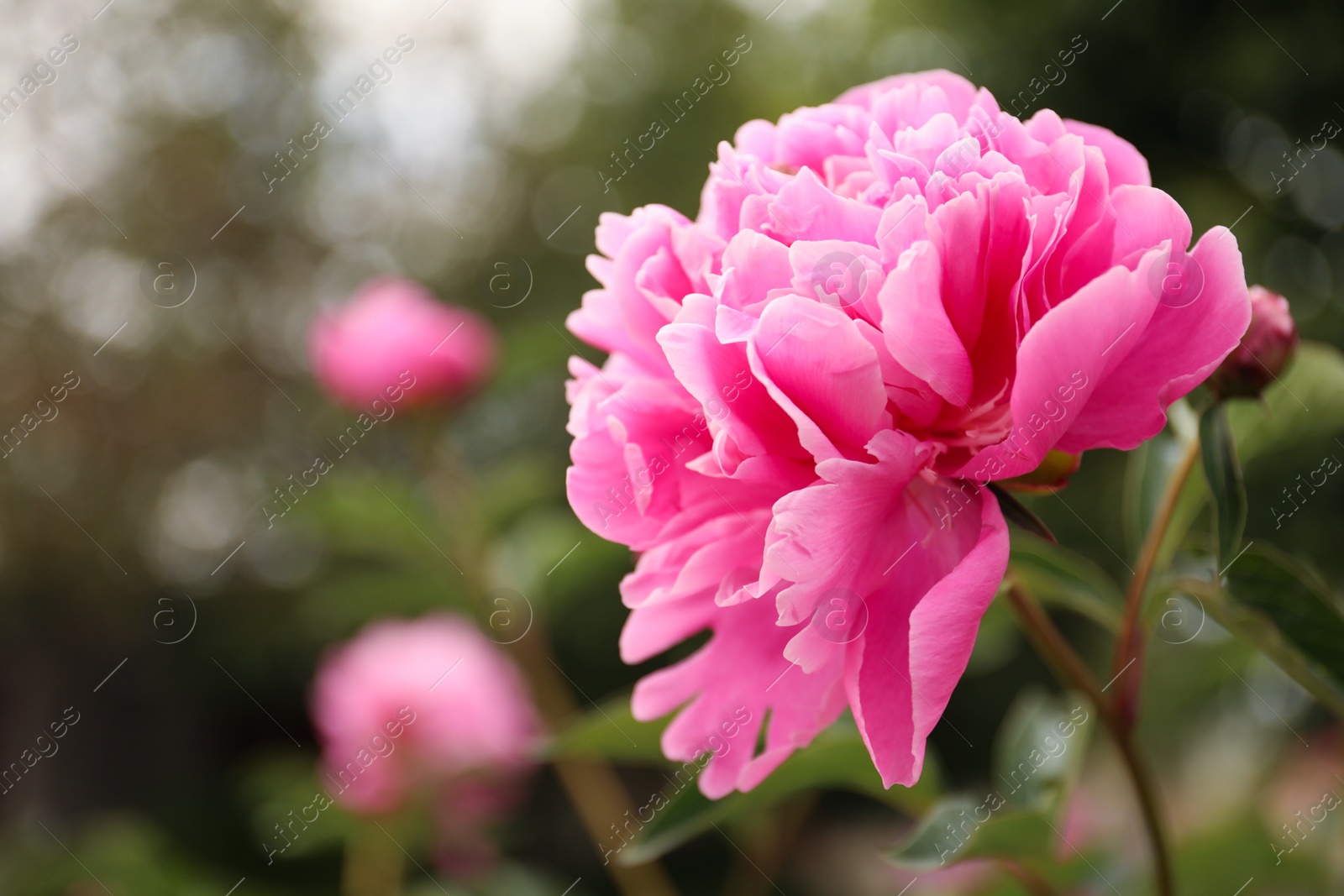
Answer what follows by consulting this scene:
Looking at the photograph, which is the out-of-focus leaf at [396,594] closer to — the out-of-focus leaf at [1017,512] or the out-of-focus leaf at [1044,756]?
the out-of-focus leaf at [1044,756]

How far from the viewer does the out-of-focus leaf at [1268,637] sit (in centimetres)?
48

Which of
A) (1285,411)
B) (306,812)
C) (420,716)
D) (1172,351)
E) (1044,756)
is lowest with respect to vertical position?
(306,812)

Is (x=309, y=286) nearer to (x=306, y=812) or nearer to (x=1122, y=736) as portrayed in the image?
(x=306, y=812)

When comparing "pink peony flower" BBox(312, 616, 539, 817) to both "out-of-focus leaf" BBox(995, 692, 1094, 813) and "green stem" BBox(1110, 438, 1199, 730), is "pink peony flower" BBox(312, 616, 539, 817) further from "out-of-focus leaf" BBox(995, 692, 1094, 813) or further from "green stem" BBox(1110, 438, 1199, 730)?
"green stem" BBox(1110, 438, 1199, 730)

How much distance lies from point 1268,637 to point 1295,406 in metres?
0.17

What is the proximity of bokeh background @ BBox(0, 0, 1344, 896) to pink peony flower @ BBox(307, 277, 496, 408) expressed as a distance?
1.23m

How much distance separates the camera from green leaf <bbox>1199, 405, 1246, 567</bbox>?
43 centimetres

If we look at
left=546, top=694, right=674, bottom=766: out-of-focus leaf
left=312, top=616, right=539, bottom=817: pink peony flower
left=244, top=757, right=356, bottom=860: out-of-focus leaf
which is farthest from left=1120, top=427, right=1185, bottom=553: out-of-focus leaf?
left=244, top=757, right=356, bottom=860: out-of-focus leaf

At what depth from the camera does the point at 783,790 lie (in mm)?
622

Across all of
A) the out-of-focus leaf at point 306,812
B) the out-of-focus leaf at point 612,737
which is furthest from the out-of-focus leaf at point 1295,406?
the out-of-focus leaf at point 306,812

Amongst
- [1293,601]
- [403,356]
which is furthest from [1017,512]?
[403,356]

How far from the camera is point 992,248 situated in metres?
0.37

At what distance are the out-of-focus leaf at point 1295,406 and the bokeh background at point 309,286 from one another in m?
1.78

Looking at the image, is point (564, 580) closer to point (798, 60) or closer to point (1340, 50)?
point (1340, 50)
